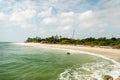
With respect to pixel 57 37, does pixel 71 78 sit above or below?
below

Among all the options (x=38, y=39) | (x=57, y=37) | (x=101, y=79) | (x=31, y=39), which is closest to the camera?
(x=101, y=79)

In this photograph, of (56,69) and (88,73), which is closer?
(88,73)

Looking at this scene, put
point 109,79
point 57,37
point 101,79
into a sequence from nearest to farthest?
point 109,79 → point 101,79 → point 57,37

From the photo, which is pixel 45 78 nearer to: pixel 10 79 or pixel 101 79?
pixel 10 79

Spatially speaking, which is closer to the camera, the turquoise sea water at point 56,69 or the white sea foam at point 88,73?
the white sea foam at point 88,73

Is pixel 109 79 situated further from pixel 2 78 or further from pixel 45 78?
pixel 2 78

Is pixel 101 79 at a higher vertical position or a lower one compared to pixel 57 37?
lower

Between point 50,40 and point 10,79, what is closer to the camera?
point 10,79

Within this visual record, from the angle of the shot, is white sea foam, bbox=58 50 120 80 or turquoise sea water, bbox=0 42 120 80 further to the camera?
turquoise sea water, bbox=0 42 120 80

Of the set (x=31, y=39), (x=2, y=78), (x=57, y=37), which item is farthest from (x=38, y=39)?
(x=2, y=78)
